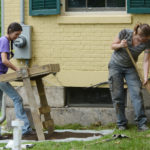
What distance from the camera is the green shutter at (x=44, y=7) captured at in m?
8.66

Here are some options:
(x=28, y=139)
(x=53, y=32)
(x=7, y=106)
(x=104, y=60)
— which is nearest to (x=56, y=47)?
(x=53, y=32)

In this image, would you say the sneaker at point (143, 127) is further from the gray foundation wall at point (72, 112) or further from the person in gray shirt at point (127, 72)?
the gray foundation wall at point (72, 112)

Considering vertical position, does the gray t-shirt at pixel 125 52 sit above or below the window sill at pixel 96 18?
below

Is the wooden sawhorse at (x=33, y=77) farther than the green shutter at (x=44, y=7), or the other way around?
the green shutter at (x=44, y=7)

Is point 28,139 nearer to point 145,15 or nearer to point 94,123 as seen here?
point 94,123

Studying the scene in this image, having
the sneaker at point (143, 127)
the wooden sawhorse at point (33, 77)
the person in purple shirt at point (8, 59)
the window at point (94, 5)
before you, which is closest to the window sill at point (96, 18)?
the window at point (94, 5)

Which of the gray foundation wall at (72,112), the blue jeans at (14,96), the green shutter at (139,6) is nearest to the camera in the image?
the blue jeans at (14,96)

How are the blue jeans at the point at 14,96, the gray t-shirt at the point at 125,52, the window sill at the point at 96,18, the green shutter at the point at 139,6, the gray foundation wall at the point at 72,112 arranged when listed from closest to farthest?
1. the gray t-shirt at the point at 125,52
2. the blue jeans at the point at 14,96
3. the green shutter at the point at 139,6
4. the window sill at the point at 96,18
5. the gray foundation wall at the point at 72,112

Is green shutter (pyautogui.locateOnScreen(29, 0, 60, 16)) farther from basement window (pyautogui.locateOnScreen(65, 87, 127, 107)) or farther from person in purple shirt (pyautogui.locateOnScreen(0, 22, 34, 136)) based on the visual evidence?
basement window (pyautogui.locateOnScreen(65, 87, 127, 107))

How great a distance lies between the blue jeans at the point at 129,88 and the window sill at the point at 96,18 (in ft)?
3.56

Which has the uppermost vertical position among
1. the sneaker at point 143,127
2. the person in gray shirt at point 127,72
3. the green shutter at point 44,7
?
the green shutter at point 44,7

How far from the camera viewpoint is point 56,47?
28.8 ft

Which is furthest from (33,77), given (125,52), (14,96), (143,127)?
(143,127)

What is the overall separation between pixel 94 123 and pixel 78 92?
711 millimetres
